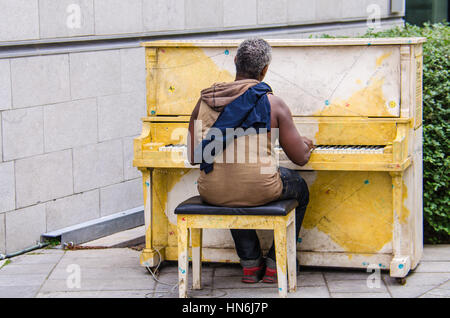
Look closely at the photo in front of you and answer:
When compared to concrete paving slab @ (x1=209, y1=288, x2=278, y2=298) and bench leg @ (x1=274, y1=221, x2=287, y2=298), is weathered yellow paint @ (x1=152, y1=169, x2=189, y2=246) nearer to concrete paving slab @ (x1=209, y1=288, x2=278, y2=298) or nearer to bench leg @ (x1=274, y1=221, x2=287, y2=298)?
concrete paving slab @ (x1=209, y1=288, x2=278, y2=298)

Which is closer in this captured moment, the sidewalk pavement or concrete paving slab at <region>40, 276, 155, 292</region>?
the sidewalk pavement

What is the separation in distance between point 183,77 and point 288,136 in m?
1.06

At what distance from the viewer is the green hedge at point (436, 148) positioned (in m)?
5.88

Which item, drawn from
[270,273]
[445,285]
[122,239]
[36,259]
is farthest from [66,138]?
[445,285]

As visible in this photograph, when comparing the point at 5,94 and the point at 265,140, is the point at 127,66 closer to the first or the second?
the point at 5,94

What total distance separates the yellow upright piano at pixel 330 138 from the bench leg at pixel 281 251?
0.51m

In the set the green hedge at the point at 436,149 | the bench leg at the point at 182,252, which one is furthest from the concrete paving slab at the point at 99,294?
the green hedge at the point at 436,149

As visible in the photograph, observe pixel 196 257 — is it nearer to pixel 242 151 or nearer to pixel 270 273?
pixel 270 273

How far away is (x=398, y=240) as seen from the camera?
5.01 m

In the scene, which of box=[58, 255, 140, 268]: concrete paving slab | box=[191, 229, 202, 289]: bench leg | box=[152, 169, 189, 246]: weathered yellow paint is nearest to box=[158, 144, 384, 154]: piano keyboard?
box=[152, 169, 189, 246]: weathered yellow paint

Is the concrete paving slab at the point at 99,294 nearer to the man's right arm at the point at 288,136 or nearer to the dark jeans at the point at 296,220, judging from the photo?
the dark jeans at the point at 296,220

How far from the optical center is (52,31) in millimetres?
6105

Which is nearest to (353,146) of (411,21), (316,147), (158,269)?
(316,147)

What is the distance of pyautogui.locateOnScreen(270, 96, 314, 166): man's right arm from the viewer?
4.58m
